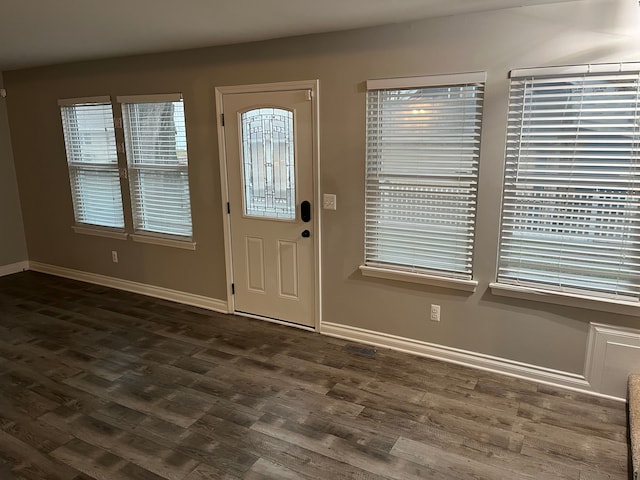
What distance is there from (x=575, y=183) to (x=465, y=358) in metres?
1.41

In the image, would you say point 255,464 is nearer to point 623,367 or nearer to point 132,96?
point 623,367

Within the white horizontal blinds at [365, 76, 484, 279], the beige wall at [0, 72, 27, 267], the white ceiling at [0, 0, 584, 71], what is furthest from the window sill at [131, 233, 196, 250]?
the beige wall at [0, 72, 27, 267]

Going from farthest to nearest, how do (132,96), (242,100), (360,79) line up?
(132,96) → (242,100) → (360,79)

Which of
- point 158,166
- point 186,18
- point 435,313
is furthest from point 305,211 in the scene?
point 158,166

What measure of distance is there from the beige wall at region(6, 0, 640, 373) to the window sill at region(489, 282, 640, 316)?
0.06 m

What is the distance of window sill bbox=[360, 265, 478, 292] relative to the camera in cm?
322

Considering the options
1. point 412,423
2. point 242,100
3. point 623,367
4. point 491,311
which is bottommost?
point 412,423

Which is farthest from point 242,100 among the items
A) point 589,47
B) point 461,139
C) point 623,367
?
point 623,367

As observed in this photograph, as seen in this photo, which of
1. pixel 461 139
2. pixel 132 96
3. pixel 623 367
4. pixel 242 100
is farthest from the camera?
pixel 132 96

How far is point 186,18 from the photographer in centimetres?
296

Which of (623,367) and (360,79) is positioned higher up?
(360,79)

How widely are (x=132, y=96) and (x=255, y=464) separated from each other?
360 centimetres

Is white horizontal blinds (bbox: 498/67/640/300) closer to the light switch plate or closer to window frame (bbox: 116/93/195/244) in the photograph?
the light switch plate

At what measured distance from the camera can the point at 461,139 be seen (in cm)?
308
